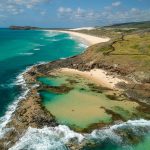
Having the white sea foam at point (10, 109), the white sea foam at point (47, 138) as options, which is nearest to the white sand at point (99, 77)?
the white sea foam at point (10, 109)

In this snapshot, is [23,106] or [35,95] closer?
[23,106]

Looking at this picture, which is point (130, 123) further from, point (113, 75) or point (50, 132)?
point (113, 75)

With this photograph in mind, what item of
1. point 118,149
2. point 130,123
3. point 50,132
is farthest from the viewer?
point 130,123

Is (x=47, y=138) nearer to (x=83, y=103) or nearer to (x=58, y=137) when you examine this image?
(x=58, y=137)

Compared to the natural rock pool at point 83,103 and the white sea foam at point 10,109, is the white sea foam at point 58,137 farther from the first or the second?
the white sea foam at point 10,109

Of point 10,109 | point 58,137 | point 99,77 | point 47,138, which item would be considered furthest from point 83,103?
point 99,77

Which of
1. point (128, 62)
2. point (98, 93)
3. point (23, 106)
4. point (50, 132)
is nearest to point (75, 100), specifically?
point (98, 93)

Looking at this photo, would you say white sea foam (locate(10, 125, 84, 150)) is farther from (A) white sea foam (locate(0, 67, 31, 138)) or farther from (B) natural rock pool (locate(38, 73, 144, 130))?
(A) white sea foam (locate(0, 67, 31, 138))
